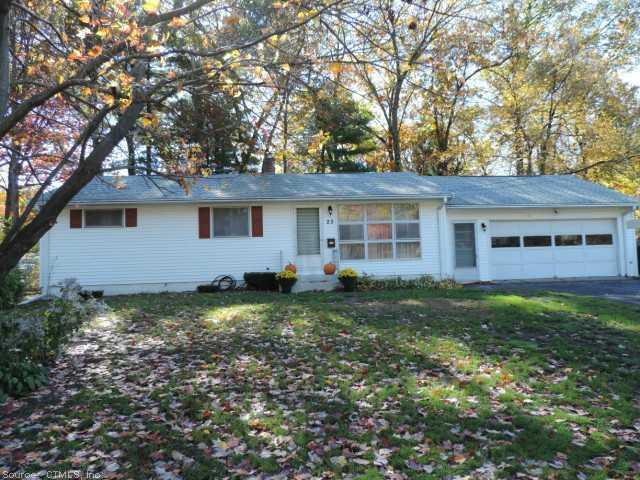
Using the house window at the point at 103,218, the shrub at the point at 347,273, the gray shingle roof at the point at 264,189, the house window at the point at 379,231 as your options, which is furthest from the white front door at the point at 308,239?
the house window at the point at 103,218

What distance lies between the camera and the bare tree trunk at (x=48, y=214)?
433cm

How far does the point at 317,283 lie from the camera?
13836mm

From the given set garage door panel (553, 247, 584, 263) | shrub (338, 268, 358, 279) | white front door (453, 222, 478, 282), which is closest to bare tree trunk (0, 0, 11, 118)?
shrub (338, 268, 358, 279)

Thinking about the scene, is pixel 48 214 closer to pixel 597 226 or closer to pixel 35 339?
pixel 35 339

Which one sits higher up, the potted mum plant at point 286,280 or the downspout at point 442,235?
the downspout at point 442,235

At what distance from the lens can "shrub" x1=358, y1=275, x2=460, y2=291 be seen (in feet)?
44.5

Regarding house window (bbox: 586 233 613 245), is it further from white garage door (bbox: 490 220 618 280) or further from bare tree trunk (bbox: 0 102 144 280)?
bare tree trunk (bbox: 0 102 144 280)

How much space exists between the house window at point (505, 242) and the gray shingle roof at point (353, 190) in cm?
124

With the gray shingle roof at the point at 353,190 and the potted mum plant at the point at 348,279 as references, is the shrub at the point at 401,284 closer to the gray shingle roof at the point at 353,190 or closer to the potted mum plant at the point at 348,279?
the potted mum plant at the point at 348,279

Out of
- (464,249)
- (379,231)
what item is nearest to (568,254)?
(464,249)

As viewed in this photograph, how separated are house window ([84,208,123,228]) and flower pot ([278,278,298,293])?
5459 mm

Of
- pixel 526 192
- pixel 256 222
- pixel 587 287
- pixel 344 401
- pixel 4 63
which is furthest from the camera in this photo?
pixel 526 192

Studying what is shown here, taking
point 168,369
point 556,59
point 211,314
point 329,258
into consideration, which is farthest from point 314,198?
point 556,59

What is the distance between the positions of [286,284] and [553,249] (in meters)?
9.73
